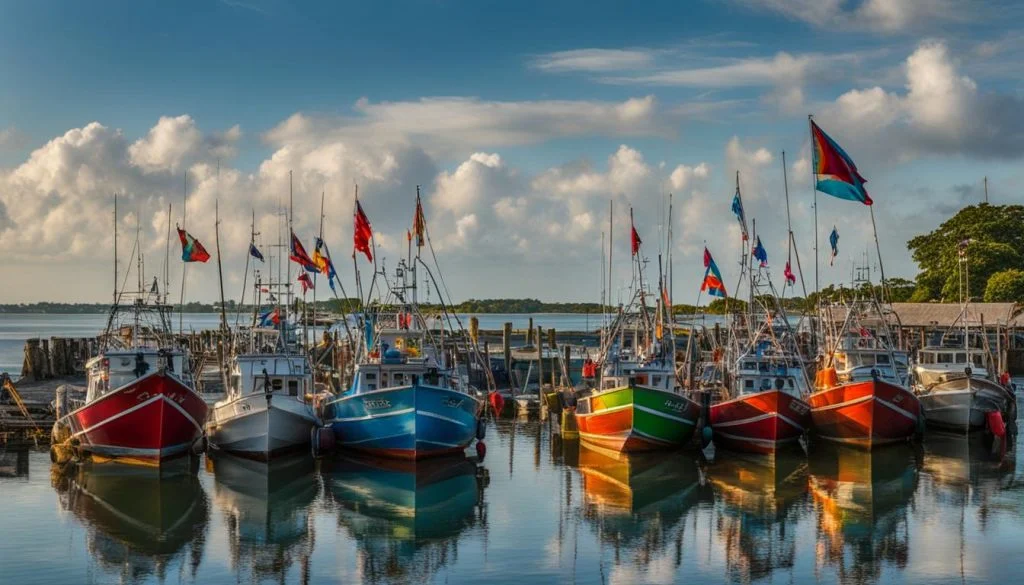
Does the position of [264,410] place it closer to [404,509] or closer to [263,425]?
[263,425]

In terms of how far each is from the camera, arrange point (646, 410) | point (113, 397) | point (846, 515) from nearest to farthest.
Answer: point (846, 515) → point (113, 397) → point (646, 410)

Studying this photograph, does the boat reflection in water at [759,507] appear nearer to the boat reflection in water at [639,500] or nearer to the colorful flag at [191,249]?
the boat reflection in water at [639,500]

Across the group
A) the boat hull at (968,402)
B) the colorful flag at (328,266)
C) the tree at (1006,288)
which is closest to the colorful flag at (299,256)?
the colorful flag at (328,266)

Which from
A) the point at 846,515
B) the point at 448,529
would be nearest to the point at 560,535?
the point at 448,529

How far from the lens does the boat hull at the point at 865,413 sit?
3659cm

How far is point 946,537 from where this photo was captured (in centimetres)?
2486

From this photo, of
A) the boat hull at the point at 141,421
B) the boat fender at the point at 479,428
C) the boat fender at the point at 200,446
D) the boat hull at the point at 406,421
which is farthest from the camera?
the boat fender at the point at 479,428

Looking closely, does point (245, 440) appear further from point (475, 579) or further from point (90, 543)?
point (475, 579)

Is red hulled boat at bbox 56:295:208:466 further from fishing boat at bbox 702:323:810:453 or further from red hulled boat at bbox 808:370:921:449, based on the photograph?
red hulled boat at bbox 808:370:921:449

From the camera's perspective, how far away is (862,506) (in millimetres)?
28438

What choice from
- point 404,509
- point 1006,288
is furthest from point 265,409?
point 1006,288

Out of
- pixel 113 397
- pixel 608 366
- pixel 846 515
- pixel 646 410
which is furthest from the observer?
pixel 608 366

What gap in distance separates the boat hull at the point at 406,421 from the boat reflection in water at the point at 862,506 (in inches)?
399

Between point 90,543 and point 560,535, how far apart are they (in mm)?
→ 9539
